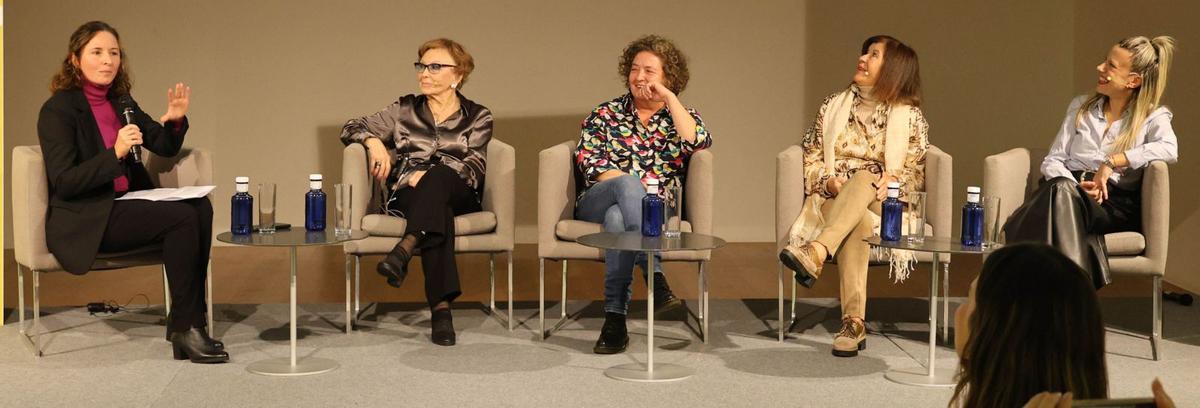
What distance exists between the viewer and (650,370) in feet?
13.4

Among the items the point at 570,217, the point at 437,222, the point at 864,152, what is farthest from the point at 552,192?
the point at 864,152

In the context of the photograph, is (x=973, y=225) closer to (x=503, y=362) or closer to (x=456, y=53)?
(x=503, y=362)

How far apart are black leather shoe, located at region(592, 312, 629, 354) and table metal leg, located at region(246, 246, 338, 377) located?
88 centimetres

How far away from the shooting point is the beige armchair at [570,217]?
466cm

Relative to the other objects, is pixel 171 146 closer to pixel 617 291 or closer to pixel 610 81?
pixel 617 291

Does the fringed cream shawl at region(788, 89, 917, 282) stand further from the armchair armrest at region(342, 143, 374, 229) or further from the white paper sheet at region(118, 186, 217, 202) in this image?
the white paper sheet at region(118, 186, 217, 202)

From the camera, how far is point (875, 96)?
15.8 ft

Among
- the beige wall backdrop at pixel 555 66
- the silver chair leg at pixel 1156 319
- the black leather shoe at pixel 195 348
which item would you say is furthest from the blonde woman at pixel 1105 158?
the black leather shoe at pixel 195 348

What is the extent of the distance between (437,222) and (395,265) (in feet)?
0.87

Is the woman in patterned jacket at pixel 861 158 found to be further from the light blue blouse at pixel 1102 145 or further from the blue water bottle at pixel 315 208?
the blue water bottle at pixel 315 208

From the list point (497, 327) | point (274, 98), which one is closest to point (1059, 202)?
point (497, 327)

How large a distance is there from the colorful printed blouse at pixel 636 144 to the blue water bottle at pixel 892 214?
0.94 meters

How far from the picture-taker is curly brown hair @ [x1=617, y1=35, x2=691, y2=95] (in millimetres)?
4934

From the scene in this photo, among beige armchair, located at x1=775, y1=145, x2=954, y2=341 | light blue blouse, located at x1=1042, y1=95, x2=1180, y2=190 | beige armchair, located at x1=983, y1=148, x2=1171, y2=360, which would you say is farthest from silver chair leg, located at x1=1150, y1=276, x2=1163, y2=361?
beige armchair, located at x1=775, y1=145, x2=954, y2=341
